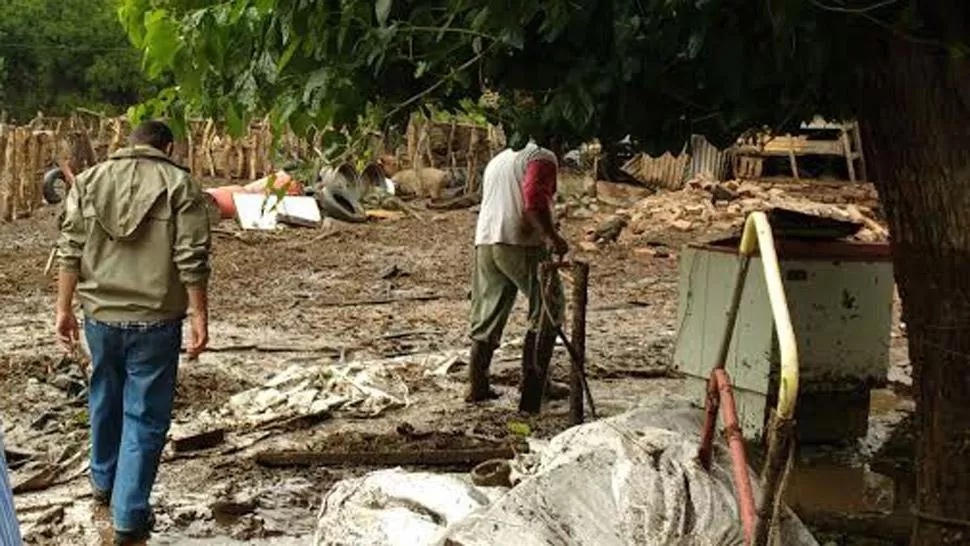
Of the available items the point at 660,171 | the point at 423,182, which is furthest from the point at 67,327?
the point at 660,171

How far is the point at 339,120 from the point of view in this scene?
4.99 metres

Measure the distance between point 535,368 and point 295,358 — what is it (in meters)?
3.10

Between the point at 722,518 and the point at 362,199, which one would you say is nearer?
the point at 722,518

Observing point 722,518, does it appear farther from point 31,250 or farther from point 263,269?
point 31,250

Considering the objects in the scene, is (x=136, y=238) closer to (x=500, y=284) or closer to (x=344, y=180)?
(x=500, y=284)

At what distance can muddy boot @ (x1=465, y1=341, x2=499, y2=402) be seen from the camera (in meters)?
9.03

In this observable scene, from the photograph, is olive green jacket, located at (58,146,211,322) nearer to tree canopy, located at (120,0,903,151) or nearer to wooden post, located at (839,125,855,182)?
tree canopy, located at (120,0,903,151)

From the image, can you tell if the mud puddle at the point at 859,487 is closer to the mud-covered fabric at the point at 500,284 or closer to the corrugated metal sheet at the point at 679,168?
the mud-covered fabric at the point at 500,284

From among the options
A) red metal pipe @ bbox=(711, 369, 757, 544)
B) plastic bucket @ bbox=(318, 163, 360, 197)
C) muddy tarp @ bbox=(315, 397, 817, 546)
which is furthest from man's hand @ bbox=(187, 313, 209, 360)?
plastic bucket @ bbox=(318, 163, 360, 197)

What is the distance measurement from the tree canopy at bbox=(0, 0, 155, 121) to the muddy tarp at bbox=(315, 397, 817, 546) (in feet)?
135

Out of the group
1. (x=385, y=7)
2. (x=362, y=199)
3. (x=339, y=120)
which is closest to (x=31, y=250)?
(x=362, y=199)

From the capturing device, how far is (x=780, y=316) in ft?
9.51

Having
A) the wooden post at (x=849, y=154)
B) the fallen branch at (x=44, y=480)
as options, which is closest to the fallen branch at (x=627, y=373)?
the fallen branch at (x=44, y=480)

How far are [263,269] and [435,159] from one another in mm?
15595
